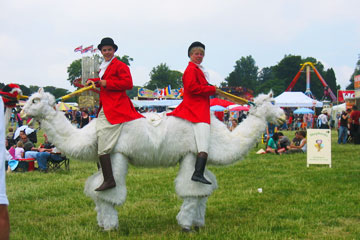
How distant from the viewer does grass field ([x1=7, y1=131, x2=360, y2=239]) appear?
581cm

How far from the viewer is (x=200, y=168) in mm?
5559

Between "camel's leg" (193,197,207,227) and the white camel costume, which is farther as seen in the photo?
"camel's leg" (193,197,207,227)

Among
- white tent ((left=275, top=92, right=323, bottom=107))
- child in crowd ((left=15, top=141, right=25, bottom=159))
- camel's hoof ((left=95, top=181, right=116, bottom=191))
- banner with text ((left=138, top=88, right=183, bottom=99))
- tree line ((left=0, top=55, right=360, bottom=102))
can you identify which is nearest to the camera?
camel's hoof ((left=95, top=181, right=116, bottom=191))

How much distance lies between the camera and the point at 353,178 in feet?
33.7

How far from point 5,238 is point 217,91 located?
13.5 feet

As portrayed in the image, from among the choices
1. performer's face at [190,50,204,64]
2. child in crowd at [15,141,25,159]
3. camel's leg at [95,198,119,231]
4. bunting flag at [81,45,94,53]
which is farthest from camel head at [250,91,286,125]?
bunting flag at [81,45,94,53]

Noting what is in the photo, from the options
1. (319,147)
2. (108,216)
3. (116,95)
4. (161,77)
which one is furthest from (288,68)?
(108,216)

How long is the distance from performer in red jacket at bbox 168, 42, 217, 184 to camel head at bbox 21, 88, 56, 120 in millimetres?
1717

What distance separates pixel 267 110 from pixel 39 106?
133 inches

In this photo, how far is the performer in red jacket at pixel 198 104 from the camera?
18.4ft

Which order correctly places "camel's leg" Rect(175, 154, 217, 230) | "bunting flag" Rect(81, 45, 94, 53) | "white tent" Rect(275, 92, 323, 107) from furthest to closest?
"bunting flag" Rect(81, 45, 94, 53) < "white tent" Rect(275, 92, 323, 107) < "camel's leg" Rect(175, 154, 217, 230)

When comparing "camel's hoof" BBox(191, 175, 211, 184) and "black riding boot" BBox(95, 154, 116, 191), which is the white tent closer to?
"camel's hoof" BBox(191, 175, 211, 184)

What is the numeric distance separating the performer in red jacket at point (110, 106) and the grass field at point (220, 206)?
1.06 metres

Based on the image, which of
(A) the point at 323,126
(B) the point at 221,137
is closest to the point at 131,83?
(B) the point at 221,137
